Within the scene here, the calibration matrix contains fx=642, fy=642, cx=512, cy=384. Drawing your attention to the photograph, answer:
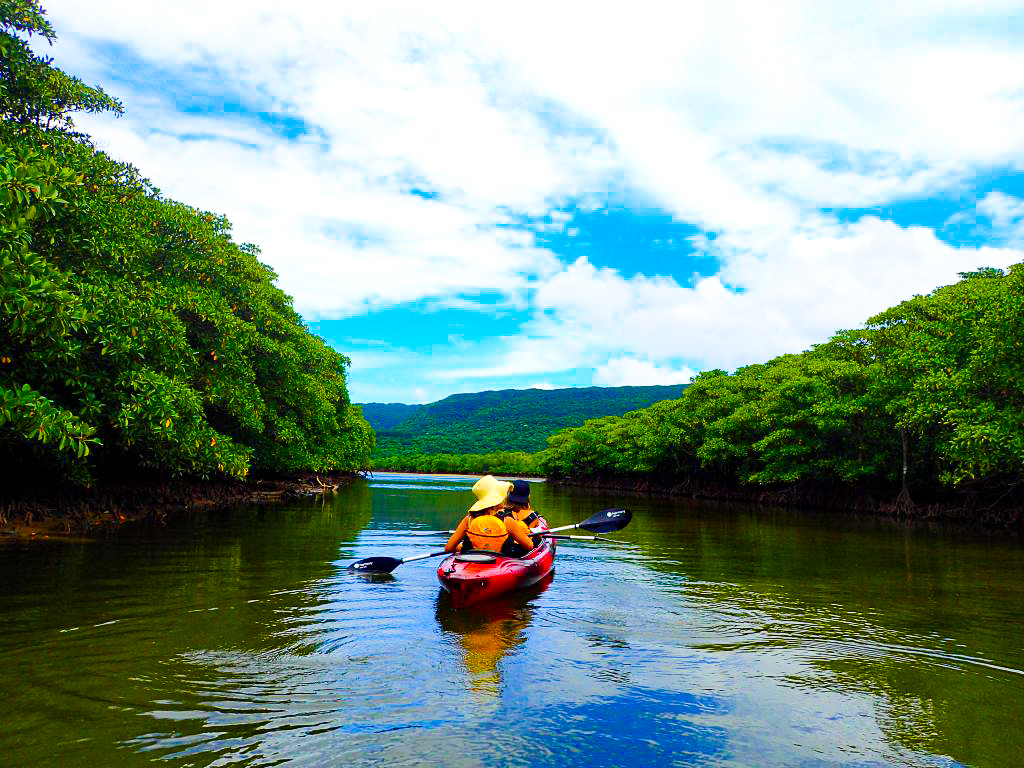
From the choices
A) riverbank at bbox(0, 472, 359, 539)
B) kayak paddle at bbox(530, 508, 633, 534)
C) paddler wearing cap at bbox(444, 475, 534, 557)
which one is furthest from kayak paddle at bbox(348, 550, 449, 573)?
riverbank at bbox(0, 472, 359, 539)

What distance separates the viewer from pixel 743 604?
994 centimetres

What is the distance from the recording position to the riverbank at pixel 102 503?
14.4m

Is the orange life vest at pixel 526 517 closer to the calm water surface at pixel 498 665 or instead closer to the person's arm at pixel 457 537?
the calm water surface at pixel 498 665

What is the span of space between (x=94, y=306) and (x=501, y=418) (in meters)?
127

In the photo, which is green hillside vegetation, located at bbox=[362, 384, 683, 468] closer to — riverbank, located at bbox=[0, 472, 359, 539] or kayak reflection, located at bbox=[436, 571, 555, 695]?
riverbank, located at bbox=[0, 472, 359, 539]

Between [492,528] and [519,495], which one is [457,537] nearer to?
[492,528]

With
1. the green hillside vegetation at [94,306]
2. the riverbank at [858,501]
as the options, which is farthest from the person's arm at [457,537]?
the riverbank at [858,501]

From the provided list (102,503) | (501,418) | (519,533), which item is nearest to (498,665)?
(519,533)

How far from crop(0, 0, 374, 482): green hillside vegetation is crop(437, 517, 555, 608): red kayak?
6.36 meters

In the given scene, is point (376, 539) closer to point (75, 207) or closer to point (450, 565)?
point (450, 565)

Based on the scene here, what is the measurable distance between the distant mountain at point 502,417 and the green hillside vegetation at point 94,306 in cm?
9410

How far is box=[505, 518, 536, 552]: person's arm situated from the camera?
1029 centimetres

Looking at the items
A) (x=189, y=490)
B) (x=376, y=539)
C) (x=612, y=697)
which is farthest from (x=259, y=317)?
(x=612, y=697)

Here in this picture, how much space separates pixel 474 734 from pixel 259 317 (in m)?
22.0
